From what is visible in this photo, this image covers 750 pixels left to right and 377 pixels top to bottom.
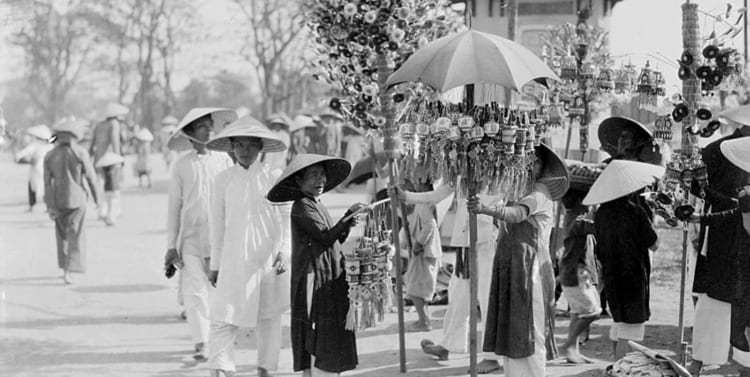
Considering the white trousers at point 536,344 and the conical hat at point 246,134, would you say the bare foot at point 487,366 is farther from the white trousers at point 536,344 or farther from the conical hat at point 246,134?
the conical hat at point 246,134

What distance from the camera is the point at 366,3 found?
6941 millimetres

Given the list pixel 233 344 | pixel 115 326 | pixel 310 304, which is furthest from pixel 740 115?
pixel 115 326

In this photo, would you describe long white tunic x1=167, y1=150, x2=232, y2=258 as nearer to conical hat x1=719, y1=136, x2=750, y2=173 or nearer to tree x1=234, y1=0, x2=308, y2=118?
conical hat x1=719, y1=136, x2=750, y2=173

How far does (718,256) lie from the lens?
623 cm

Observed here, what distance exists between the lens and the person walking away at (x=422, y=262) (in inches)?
332

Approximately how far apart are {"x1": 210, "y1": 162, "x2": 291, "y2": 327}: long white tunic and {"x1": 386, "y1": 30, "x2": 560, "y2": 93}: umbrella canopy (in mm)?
1576

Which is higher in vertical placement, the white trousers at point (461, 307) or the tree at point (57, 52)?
the tree at point (57, 52)

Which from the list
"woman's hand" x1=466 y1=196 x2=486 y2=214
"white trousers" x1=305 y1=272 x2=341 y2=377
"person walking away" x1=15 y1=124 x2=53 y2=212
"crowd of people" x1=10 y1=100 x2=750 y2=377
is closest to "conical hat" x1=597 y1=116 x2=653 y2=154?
"crowd of people" x1=10 y1=100 x2=750 y2=377

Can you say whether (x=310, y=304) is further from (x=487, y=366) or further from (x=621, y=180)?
(x=621, y=180)

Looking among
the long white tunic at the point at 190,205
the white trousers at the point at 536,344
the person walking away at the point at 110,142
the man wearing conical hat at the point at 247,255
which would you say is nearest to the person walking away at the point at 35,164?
the person walking away at the point at 110,142

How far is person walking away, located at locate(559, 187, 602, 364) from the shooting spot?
708cm

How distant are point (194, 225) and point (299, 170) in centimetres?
187

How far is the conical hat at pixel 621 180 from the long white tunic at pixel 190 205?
326cm

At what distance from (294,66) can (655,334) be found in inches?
1292
